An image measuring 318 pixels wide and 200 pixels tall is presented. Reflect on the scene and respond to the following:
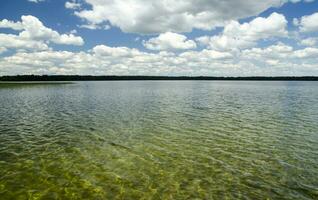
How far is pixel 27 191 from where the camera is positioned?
1099 centimetres

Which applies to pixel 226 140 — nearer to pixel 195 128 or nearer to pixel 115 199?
pixel 195 128

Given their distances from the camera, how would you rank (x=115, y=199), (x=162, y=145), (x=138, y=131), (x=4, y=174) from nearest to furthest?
(x=115, y=199)
(x=4, y=174)
(x=162, y=145)
(x=138, y=131)

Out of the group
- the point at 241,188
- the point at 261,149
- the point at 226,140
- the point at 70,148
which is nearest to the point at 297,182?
the point at 241,188

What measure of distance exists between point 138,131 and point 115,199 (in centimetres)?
1267

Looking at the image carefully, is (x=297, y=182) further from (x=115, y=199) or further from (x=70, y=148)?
(x=70, y=148)

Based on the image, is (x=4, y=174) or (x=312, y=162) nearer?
(x=4, y=174)

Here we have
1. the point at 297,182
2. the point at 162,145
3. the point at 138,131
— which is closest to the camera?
the point at 297,182

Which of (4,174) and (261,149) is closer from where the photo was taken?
(4,174)

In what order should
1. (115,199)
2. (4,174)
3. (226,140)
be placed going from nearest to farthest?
(115,199) → (4,174) → (226,140)

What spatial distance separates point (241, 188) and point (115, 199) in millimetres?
5417

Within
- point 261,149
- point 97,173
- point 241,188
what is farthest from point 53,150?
point 261,149

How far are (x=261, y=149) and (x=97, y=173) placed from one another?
1065 centimetres

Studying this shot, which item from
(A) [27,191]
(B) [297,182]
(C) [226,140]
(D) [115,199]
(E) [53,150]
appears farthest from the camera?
(C) [226,140]

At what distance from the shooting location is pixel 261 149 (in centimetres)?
1708
